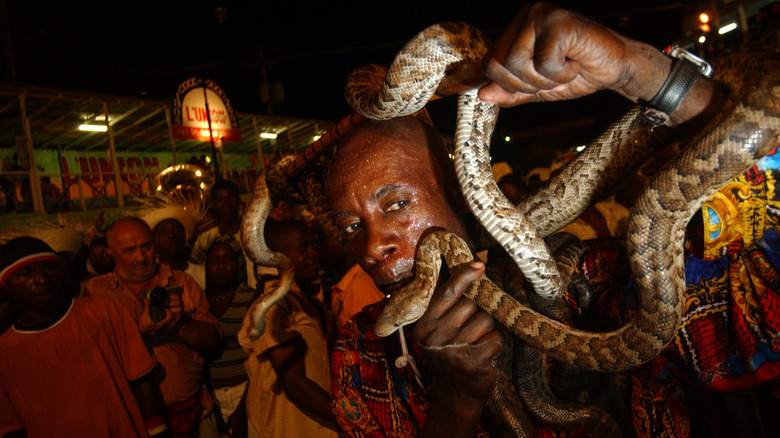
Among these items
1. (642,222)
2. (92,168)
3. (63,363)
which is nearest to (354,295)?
(63,363)

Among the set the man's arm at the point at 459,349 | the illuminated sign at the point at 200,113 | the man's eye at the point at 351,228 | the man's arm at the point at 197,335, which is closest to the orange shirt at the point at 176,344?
the man's arm at the point at 197,335

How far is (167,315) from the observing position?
410 centimetres

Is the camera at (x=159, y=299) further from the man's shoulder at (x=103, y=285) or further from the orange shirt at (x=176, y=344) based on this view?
the man's shoulder at (x=103, y=285)

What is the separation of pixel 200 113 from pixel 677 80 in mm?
14260

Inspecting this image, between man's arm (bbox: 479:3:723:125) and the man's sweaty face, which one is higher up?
man's arm (bbox: 479:3:723:125)

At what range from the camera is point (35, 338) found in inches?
134

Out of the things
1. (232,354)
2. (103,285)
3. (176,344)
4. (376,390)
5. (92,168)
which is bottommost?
(232,354)

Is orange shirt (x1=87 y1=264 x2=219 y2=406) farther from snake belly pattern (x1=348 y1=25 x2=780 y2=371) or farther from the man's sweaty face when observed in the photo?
snake belly pattern (x1=348 y1=25 x2=780 y2=371)

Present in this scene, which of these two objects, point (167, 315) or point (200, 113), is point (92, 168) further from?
point (167, 315)

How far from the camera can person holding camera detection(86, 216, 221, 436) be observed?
411 centimetres

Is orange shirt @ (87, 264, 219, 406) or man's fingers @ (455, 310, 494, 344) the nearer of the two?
man's fingers @ (455, 310, 494, 344)

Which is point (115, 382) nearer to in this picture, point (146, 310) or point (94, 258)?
point (146, 310)

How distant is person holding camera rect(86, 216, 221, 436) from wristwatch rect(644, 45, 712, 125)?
165 inches

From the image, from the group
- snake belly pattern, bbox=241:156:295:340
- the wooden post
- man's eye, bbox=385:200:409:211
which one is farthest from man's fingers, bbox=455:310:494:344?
the wooden post
